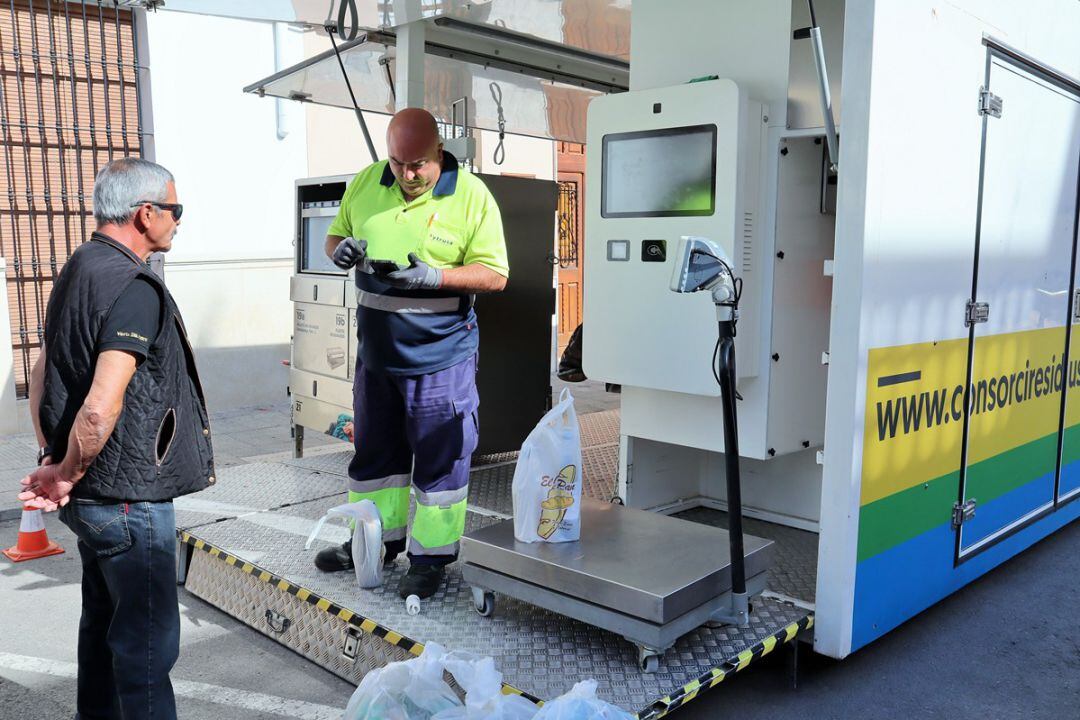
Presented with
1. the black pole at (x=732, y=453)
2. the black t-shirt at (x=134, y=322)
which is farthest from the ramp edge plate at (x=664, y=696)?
the black t-shirt at (x=134, y=322)

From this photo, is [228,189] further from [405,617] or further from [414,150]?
[405,617]

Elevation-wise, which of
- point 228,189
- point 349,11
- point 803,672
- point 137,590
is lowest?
point 803,672

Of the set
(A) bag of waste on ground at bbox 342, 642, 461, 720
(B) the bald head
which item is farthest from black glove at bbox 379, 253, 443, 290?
(A) bag of waste on ground at bbox 342, 642, 461, 720

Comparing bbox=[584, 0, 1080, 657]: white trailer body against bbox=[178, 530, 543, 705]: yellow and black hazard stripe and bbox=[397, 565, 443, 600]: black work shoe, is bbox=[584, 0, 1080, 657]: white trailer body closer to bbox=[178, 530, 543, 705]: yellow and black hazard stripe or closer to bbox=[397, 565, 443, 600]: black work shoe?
bbox=[397, 565, 443, 600]: black work shoe

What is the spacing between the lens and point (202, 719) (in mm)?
3207

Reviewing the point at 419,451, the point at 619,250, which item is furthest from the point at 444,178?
the point at 419,451

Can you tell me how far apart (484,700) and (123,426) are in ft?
4.00

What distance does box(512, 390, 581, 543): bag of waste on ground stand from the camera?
333cm

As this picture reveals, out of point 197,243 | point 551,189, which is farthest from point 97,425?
point 197,243

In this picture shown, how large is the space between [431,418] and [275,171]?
21.5 feet

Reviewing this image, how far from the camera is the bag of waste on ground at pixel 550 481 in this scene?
333cm

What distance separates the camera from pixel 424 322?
3.44 meters

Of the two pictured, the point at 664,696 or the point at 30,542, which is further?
the point at 30,542

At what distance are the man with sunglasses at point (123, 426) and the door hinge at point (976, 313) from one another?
3.04 metres
